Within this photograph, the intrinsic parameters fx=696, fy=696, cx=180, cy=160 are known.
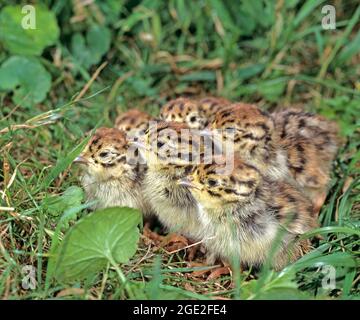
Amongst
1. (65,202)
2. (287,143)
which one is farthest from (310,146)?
(65,202)

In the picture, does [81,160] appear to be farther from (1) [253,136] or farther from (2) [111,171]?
(1) [253,136]

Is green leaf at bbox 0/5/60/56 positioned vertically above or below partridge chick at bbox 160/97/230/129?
above

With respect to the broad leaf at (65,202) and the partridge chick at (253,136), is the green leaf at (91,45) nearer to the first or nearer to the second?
the partridge chick at (253,136)

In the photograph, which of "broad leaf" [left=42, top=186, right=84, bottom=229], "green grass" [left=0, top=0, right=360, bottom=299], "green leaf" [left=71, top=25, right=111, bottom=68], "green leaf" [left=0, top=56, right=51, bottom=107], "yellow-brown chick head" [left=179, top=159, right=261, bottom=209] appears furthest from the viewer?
"green leaf" [left=71, top=25, right=111, bottom=68]

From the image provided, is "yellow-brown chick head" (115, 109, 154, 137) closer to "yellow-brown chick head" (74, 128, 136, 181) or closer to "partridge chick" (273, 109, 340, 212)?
"yellow-brown chick head" (74, 128, 136, 181)

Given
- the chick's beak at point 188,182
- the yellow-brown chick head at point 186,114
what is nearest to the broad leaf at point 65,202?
the chick's beak at point 188,182

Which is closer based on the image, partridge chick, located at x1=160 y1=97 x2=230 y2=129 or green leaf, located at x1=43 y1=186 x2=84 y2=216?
green leaf, located at x1=43 y1=186 x2=84 y2=216

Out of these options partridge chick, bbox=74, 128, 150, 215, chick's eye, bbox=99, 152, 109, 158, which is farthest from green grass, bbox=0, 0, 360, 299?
chick's eye, bbox=99, 152, 109, 158
